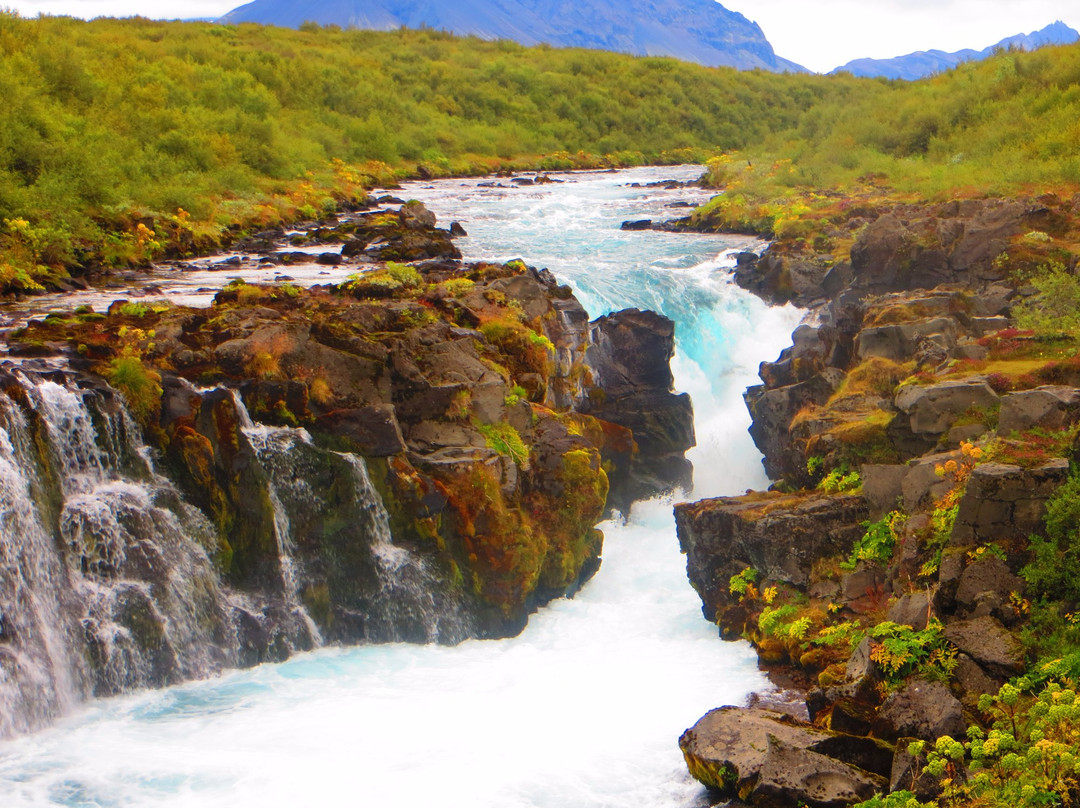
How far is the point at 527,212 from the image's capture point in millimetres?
46688

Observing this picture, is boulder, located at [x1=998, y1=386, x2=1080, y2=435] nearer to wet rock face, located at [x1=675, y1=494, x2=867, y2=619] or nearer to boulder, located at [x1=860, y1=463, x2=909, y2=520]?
boulder, located at [x1=860, y1=463, x2=909, y2=520]

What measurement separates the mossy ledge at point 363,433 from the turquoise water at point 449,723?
128cm

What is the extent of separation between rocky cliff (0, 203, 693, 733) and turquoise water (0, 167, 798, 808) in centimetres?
64

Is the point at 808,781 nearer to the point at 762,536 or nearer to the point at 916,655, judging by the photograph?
the point at 916,655

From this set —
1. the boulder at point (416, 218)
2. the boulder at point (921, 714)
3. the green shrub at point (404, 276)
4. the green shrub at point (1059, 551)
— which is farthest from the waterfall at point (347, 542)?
the boulder at point (416, 218)

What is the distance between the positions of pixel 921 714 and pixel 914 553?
3384mm

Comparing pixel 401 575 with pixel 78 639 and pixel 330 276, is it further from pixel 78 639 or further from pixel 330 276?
pixel 330 276

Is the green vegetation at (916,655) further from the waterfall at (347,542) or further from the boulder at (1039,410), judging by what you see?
the waterfall at (347,542)

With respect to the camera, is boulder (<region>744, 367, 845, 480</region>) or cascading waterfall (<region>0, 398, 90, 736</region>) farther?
boulder (<region>744, 367, 845, 480</region>)

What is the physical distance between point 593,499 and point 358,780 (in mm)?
8202

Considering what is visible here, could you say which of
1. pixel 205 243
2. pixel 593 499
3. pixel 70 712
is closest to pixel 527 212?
pixel 205 243

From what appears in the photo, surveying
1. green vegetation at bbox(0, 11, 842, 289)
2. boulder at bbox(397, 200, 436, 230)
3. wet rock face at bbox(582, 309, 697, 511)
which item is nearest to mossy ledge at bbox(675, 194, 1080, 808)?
wet rock face at bbox(582, 309, 697, 511)

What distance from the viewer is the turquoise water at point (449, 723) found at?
11.8 meters

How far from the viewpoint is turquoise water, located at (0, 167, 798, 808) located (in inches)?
464
